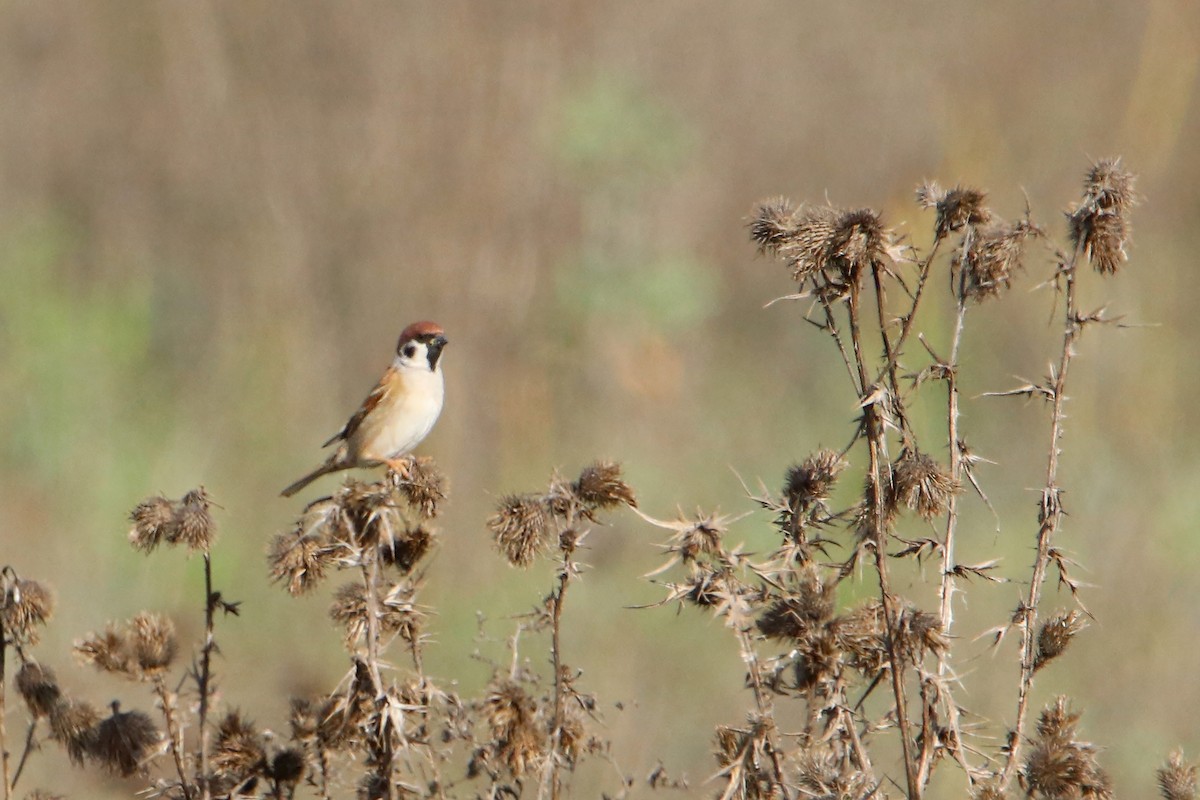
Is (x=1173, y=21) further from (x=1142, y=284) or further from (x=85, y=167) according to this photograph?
(x=85, y=167)

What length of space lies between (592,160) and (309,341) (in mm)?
1949

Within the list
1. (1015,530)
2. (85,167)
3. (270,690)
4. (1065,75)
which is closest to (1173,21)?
(1065,75)

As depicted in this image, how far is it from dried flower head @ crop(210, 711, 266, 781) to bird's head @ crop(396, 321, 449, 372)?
8.89ft

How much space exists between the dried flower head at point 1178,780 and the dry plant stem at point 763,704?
62 centimetres

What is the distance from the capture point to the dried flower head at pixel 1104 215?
2.46 metres

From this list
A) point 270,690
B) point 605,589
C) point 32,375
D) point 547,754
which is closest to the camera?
point 547,754

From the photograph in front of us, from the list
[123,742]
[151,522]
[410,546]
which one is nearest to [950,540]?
[410,546]

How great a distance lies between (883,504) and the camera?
7.85 feet

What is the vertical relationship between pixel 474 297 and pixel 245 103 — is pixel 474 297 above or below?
below

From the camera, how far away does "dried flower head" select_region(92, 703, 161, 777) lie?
101 inches

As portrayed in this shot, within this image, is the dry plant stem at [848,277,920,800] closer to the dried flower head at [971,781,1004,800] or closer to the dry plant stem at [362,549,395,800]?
the dried flower head at [971,781,1004,800]

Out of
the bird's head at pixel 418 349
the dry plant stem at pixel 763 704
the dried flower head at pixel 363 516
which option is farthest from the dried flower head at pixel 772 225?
the bird's head at pixel 418 349

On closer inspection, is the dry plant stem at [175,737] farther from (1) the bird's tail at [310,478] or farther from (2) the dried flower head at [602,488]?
(1) the bird's tail at [310,478]

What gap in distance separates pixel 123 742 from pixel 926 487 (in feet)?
5.01
